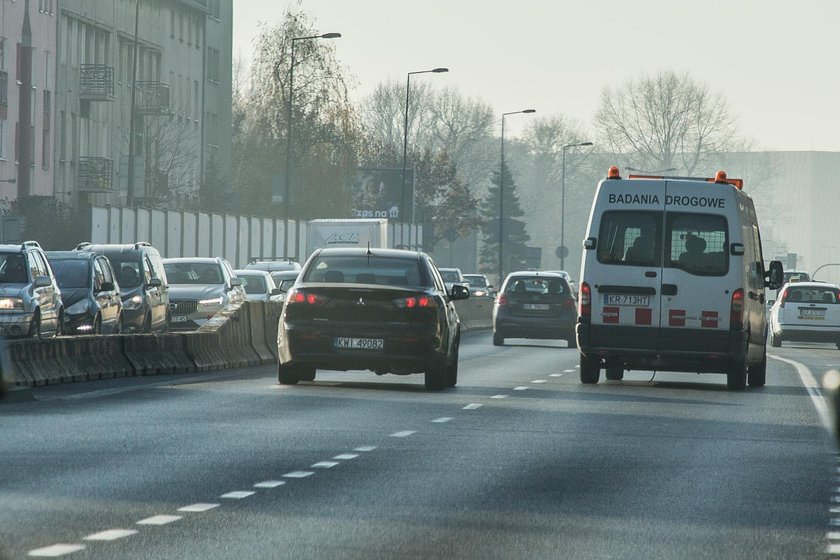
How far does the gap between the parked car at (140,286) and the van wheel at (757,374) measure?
11700mm

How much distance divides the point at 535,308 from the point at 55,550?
32.7 m

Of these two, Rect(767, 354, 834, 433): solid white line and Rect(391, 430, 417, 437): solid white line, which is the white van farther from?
Rect(391, 430, 417, 437): solid white line

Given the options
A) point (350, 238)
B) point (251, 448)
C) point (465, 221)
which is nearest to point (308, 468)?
point (251, 448)

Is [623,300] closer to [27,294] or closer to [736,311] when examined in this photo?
[736,311]

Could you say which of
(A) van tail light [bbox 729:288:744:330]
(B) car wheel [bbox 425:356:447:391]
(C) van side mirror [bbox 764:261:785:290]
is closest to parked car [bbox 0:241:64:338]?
(B) car wheel [bbox 425:356:447:391]

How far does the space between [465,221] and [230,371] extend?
103883mm

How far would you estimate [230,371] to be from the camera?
86.1 feet

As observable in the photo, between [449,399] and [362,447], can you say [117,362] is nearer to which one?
[449,399]

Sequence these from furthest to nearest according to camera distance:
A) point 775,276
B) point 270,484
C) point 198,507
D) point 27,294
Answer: point 27,294
point 775,276
point 270,484
point 198,507

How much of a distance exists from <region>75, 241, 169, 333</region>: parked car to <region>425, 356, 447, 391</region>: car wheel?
11.7m

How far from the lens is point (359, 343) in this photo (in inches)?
846

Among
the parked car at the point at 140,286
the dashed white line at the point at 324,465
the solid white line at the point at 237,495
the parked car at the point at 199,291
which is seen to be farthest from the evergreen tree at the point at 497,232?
the solid white line at the point at 237,495

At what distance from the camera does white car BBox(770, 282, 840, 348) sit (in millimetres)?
45969

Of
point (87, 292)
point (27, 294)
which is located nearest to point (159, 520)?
point (27, 294)
